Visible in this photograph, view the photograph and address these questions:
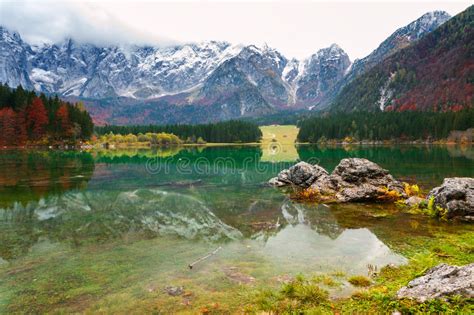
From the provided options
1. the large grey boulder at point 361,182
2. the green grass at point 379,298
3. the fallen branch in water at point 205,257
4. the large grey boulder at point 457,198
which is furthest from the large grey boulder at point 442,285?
the large grey boulder at point 361,182

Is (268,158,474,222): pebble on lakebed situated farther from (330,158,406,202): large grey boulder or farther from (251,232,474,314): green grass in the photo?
(251,232,474,314): green grass

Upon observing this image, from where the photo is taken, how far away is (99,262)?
57.8 ft

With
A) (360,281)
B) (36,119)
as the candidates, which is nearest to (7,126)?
(36,119)

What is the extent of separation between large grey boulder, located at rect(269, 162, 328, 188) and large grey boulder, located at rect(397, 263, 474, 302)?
30.4m

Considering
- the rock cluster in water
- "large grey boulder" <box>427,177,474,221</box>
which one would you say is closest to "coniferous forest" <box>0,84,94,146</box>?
the rock cluster in water

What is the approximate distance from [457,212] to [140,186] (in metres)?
36.7

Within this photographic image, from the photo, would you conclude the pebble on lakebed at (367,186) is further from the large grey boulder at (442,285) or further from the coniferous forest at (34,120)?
the coniferous forest at (34,120)

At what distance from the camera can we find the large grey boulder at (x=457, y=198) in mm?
25641

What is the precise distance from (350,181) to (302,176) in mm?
6841

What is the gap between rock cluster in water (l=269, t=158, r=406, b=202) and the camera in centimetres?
3444

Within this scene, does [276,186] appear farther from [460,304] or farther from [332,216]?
[460,304]

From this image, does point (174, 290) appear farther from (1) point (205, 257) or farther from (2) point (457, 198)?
(2) point (457, 198)

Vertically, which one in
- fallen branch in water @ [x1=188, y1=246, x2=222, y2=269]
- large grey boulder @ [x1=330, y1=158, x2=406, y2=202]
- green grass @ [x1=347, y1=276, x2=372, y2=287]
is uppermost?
large grey boulder @ [x1=330, y1=158, x2=406, y2=202]

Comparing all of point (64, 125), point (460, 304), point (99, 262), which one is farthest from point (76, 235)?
point (64, 125)
